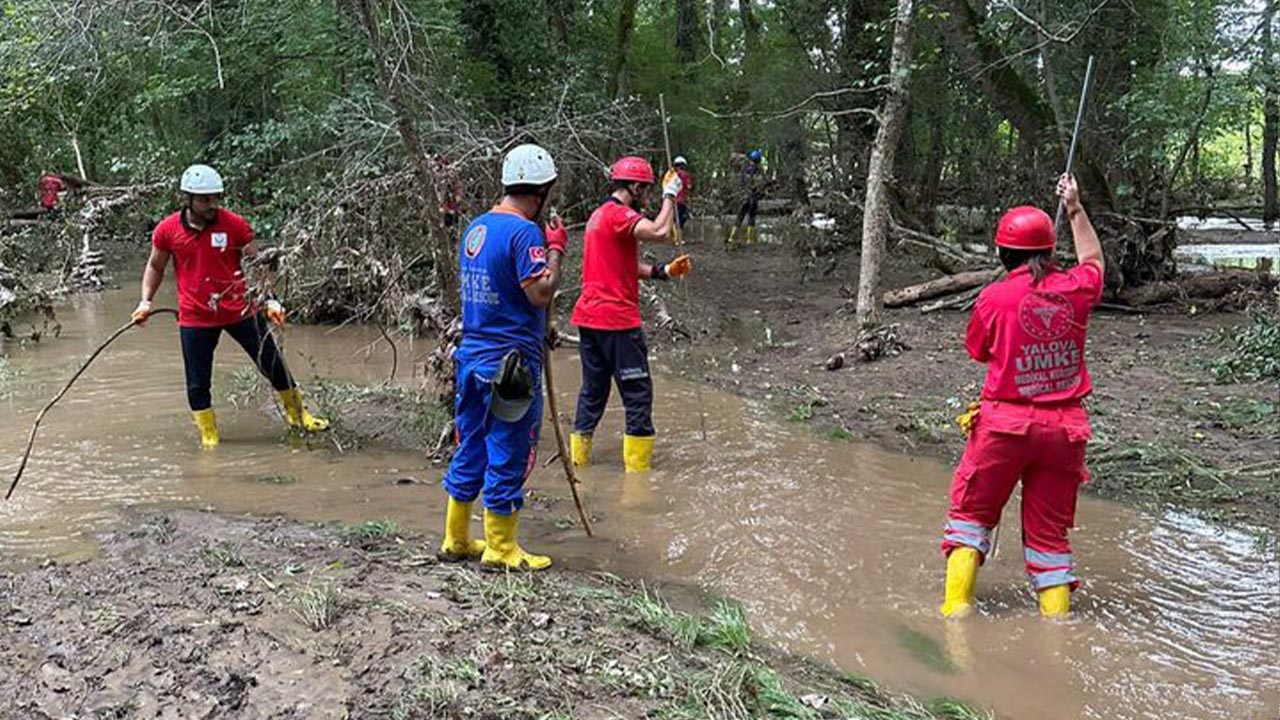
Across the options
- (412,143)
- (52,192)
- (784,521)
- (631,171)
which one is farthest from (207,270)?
(52,192)

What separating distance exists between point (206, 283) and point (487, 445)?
3.16 m

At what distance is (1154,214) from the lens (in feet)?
37.3

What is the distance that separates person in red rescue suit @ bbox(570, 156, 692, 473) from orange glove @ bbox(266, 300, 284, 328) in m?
1.97

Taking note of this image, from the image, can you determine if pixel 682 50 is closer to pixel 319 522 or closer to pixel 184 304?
pixel 184 304

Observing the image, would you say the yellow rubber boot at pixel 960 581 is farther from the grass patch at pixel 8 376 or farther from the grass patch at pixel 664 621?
the grass patch at pixel 8 376

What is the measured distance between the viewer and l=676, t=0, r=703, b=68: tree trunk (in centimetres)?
2477

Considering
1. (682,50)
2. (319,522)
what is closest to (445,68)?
(319,522)

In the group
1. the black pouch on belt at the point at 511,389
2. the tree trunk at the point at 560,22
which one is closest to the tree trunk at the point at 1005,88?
the tree trunk at the point at 560,22

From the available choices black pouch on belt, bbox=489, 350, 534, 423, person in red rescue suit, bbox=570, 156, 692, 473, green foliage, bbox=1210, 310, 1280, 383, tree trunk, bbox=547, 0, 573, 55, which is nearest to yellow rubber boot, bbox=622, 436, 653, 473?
person in red rescue suit, bbox=570, 156, 692, 473

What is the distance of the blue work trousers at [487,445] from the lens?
14.3 feet

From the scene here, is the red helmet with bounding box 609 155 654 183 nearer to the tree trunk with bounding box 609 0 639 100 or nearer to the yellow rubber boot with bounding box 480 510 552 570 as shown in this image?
the yellow rubber boot with bounding box 480 510 552 570

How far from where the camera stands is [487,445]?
14.5ft

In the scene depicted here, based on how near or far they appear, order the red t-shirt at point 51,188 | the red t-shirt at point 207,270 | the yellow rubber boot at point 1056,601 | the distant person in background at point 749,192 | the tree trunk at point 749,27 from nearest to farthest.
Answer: the yellow rubber boot at point 1056,601 → the red t-shirt at point 207,270 → the red t-shirt at point 51,188 → the distant person in background at point 749,192 → the tree trunk at point 749,27

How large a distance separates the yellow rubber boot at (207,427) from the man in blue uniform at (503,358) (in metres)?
3.09
